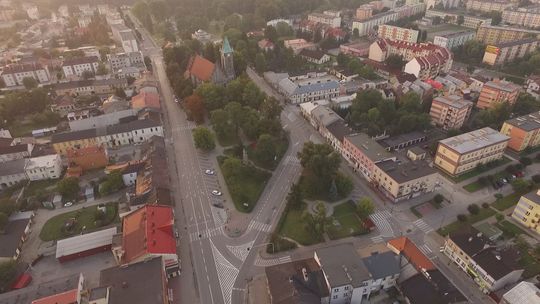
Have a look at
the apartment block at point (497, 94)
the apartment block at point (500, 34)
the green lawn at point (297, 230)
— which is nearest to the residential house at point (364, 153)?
the green lawn at point (297, 230)

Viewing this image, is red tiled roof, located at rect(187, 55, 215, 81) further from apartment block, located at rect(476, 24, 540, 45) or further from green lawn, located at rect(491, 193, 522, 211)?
apartment block, located at rect(476, 24, 540, 45)

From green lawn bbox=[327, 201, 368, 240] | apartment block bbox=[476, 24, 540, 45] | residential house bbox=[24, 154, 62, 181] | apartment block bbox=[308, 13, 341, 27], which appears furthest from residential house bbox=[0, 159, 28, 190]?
apartment block bbox=[476, 24, 540, 45]

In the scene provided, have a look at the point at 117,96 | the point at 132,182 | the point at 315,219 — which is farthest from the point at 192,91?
the point at 315,219

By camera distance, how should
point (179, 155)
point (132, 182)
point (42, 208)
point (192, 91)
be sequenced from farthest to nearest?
point (192, 91)
point (179, 155)
point (132, 182)
point (42, 208)

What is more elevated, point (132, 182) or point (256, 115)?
point (256, 115)

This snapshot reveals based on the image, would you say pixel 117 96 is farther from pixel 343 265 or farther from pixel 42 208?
pixel 343 265

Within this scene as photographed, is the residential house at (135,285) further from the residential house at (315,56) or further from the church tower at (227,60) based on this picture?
the residential house at (315,56)
